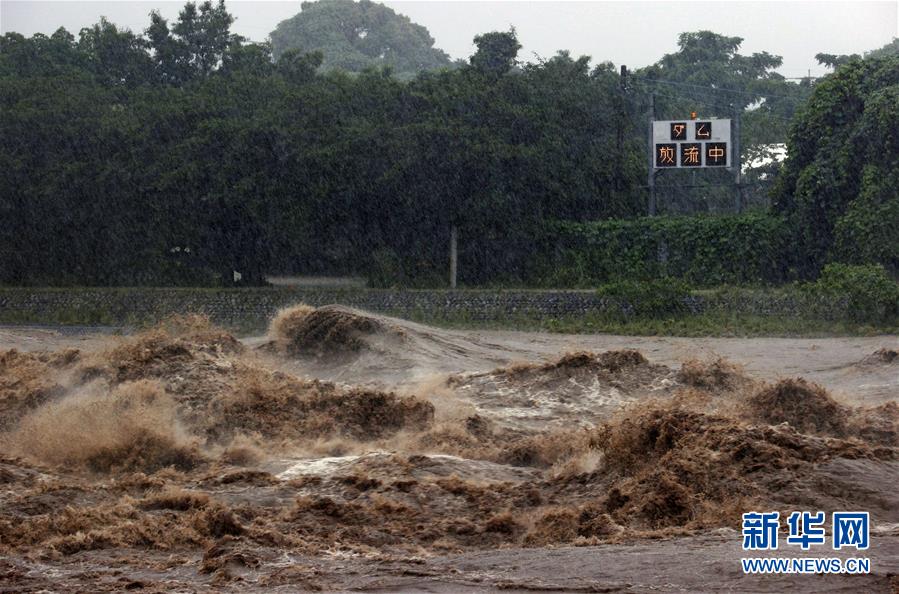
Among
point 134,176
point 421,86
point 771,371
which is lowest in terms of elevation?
point 771,371

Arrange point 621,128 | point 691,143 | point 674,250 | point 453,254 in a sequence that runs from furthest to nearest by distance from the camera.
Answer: point 621,128, point 453,254, point 674,250, point 691,143

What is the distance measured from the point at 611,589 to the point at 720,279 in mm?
27042

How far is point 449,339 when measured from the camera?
71.6 ft

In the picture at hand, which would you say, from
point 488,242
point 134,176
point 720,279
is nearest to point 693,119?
point 720,279

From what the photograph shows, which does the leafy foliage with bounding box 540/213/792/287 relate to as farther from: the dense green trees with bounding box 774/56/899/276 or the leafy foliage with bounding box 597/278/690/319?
the leafy foliage with bounding box 597/278/690/319

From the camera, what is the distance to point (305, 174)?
110ft

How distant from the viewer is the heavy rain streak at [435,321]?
8.59 meters

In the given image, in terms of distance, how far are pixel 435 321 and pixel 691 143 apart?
30.9ft

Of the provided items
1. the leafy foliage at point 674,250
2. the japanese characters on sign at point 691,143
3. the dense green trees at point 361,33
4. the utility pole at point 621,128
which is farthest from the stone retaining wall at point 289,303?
the dense green trees at point 361,33

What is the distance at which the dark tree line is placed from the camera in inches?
1312

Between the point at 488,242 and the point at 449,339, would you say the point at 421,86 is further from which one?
the point at 449,339

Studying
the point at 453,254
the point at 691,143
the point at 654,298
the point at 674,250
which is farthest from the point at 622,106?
the point at 654,298

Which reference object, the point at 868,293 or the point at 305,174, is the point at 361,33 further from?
the point at 868,293

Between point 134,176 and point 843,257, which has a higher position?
point 134,176
